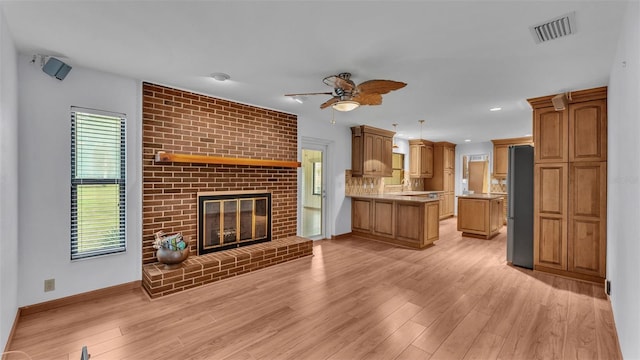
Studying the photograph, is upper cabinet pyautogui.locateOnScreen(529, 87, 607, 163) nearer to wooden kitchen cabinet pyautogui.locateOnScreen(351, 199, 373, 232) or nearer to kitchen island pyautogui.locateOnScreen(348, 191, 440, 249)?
kitchen island pyautogui.locateOnScreen(348, 191, 440, 249)

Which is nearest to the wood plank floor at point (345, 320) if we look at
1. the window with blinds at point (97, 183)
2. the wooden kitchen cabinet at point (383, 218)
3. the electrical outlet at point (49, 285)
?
the electrical outlet at point (49, 285)

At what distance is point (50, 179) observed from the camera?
2646mm

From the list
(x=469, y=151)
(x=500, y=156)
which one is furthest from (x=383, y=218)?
(x=469, y=151)

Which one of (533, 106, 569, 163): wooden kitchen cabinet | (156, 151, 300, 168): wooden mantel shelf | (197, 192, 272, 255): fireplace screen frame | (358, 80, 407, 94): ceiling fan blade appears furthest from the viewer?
(197, 192, 272, 255): fireplace screen frame

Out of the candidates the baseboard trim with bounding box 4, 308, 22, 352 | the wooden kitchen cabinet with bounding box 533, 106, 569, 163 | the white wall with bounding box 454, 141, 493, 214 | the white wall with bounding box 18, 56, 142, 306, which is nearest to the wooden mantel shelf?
the white wall with bounding box 18, 56, 142, 306

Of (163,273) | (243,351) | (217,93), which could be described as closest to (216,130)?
(217,93)

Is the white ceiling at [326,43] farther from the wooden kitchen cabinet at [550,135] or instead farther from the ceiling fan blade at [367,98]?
the wooden kitchen cabinet at [550,135]

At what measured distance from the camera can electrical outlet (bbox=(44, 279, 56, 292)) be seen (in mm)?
2648

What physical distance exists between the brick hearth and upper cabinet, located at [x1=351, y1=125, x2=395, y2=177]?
7.18 ft

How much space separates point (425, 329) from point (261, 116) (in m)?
3.49

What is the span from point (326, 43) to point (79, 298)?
3397 millimetres

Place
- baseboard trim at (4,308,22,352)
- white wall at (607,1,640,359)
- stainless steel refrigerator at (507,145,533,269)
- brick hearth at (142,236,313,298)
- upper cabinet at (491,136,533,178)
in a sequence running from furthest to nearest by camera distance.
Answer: upper cabinet at (491,136,533,178) < stainless steel refrigerator at (507,145,533,269) < brick hearth at (142,236,313,298) < baseboard trim at (4,308,22,352) < white wall at (607,1,640,359)

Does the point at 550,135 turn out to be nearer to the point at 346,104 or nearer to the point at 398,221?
the point at 398,221

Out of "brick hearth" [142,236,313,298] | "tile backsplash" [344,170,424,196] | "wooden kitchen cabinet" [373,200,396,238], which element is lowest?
"brick hearth" [142,236,313,298]
